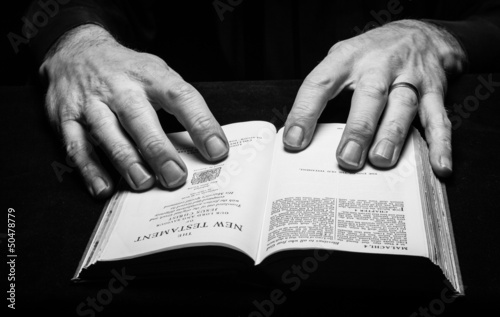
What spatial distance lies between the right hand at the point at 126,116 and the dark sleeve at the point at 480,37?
0.67 metres

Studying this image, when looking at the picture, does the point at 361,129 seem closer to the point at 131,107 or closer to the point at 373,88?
the point at 373,88

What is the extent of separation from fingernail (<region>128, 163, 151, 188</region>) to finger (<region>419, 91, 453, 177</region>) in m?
0.48

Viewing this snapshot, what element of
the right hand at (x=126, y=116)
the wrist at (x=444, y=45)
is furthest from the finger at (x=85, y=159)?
the wrist at (x=444, y=45)

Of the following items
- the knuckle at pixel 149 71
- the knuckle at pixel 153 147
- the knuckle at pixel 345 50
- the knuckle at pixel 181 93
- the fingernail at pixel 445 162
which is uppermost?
the knuckle at pixel 149 71

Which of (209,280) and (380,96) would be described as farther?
(380,96)

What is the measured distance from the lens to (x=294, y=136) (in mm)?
729

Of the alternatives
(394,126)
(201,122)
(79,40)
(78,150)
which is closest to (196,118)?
(201,122)

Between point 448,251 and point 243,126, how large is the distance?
426 mm

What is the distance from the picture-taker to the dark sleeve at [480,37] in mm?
1025

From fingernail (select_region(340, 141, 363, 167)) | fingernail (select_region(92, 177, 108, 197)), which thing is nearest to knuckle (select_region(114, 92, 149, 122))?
fingernail (select_region(92, 177, 108, 197))

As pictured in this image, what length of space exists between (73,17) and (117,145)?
544 mm

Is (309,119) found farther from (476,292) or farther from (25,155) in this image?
(25,155)

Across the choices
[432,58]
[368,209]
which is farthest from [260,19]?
[368,209]

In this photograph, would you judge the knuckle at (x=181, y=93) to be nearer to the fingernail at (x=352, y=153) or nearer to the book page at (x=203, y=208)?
the book page at (x=203, y=208)
